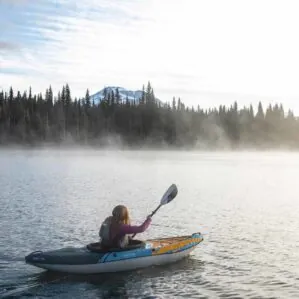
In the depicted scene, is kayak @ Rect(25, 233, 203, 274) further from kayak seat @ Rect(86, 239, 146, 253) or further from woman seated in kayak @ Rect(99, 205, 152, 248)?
woman seated in kayak @ Rect(99, 205, 152, 248)

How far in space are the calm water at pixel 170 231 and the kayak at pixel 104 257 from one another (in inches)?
10.5

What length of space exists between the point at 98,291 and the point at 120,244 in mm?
1810

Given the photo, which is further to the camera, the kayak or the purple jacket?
the purple jacket

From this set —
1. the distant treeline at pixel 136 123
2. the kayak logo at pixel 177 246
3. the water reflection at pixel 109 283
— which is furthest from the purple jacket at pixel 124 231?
the distant treeline at pixel 136 123

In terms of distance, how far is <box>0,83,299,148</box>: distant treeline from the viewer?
133 m

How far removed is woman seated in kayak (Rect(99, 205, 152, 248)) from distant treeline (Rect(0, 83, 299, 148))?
379 ft

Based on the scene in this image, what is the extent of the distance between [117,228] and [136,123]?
442ft

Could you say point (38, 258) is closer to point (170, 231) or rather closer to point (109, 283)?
point (109, 283)

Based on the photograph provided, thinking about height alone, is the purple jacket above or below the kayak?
above

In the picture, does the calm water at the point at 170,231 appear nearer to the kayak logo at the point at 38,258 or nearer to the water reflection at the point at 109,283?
the water reflection at the point at 109,283

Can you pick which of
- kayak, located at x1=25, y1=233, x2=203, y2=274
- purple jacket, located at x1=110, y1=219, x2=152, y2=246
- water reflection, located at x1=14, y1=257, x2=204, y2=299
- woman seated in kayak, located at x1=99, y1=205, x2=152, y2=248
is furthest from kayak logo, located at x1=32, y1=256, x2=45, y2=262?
purple jacket, located at x1=110, y1=219, x2=152, y2=246

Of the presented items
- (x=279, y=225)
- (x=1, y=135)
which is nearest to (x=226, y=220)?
(x=279, y=225)

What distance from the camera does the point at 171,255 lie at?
15891 millimetres

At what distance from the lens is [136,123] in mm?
148875
